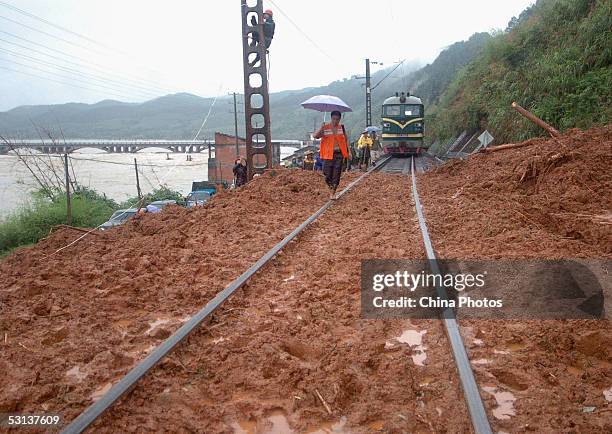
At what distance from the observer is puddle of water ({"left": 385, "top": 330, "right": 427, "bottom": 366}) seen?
3.02 m

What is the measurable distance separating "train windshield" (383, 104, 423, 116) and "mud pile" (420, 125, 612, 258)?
14826 mm

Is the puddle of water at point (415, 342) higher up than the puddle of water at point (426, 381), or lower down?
higher up

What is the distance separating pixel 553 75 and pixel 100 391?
19.4 m

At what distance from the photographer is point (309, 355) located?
10.3 ft

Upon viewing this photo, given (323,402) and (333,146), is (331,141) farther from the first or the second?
(323,402)

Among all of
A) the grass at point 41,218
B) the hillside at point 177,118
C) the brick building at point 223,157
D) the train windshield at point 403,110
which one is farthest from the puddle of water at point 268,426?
the hillside at point 177,118

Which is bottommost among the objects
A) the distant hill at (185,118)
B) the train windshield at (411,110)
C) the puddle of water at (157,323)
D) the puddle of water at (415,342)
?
the puddle of water at (415,342)

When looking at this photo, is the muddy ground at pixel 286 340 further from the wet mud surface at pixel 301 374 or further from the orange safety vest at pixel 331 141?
the orange safety vest at pixel 331 141

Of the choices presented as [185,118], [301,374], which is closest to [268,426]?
[301,374]

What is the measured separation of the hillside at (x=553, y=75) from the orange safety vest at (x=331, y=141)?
8827mm

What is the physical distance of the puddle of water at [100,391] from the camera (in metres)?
2.57

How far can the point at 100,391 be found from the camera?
2.64m

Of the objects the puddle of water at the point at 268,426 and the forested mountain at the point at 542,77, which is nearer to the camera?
the puddle of water at the point at 268,426

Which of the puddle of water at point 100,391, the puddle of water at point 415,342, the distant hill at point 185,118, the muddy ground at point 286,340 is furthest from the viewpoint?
the distant hill at point 185,118
